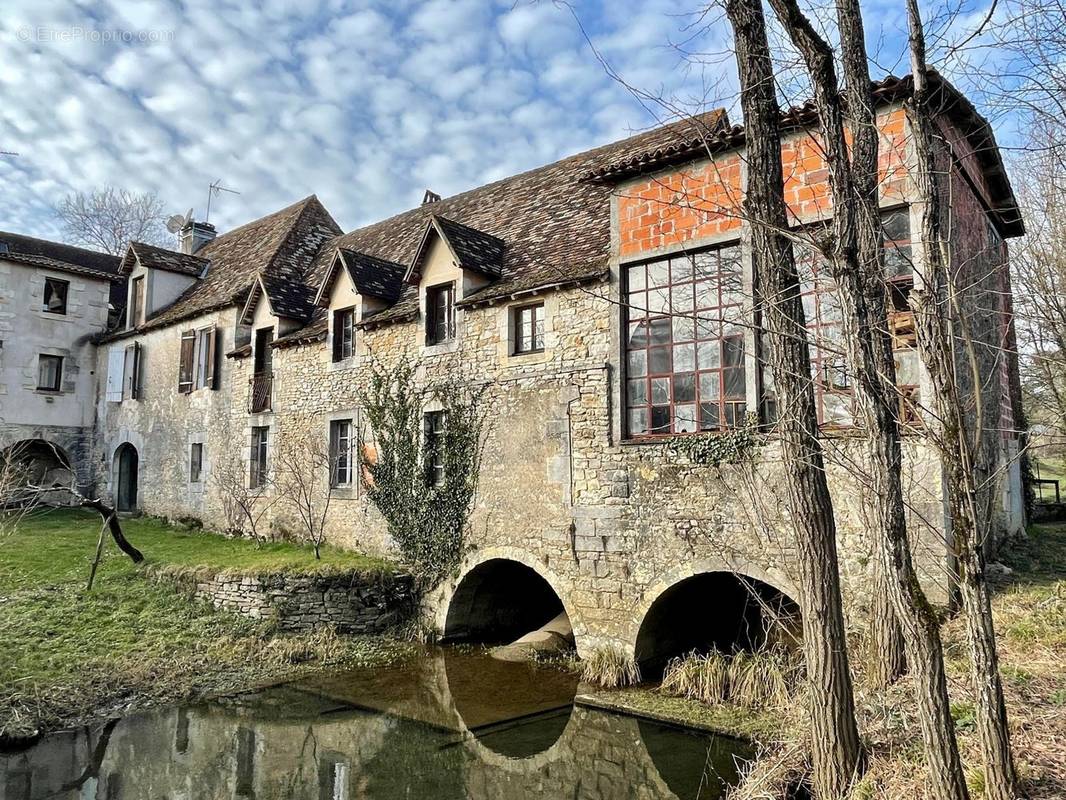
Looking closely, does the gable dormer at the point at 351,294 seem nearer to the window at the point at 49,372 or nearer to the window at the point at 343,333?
the window at the point at 343,333

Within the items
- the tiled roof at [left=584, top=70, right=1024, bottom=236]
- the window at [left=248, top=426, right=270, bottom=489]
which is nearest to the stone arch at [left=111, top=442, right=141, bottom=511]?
the window at [left=248, top=426, right=270, bottom=489]

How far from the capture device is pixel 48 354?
20.2m

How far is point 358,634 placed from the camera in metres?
11.0

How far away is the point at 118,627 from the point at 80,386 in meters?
13.8

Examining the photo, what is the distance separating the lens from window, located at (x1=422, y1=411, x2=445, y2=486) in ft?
38.5

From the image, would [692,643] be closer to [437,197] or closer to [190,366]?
[437,197]

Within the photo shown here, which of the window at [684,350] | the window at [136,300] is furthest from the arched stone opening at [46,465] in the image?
the window at [684,350]

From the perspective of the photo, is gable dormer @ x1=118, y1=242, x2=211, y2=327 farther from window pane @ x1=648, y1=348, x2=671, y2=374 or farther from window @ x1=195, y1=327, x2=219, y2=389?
window pane @ x1=648, y1=348, x2=671, y2=374

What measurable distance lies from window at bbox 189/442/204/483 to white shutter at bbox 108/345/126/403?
4.16 m

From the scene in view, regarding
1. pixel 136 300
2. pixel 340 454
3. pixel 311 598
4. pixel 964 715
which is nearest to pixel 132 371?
pixel 136 300

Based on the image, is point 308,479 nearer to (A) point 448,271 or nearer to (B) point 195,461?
(B) point 195,461

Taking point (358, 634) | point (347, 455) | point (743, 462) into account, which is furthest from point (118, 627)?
point (743, 462)

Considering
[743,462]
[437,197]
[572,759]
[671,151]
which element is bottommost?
[572,759]

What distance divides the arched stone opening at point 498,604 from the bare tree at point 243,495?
5587 mm
